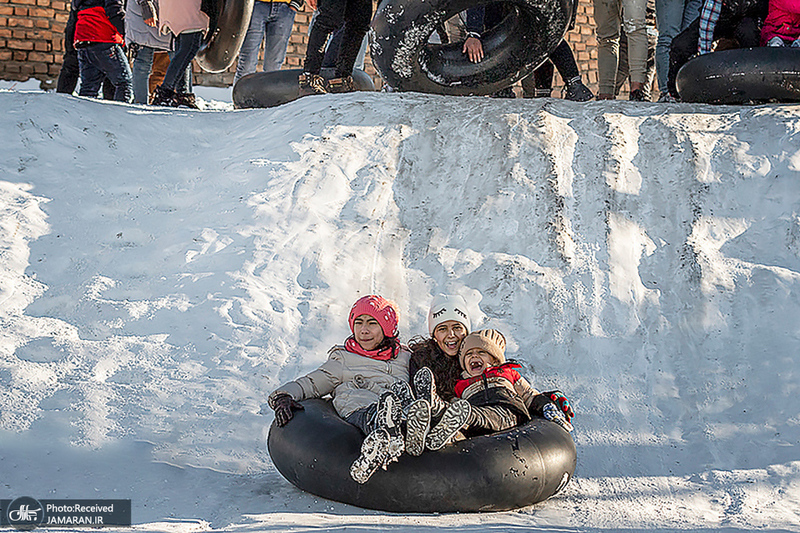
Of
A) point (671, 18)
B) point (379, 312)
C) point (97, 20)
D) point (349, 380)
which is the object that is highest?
point (671, 18)

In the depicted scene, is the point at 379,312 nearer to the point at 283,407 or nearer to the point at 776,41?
the point at 283,407

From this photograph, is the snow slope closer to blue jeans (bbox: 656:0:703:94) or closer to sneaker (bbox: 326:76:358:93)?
sneaker (bbox: 326:76:358:93)

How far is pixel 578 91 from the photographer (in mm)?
5262

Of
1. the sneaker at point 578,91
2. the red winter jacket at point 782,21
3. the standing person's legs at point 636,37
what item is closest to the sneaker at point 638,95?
the standing person's legs at point 636,37

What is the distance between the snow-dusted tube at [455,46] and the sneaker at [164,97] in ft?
5.32

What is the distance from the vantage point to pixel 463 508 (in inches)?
85.0

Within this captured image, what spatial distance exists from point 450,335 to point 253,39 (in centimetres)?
388

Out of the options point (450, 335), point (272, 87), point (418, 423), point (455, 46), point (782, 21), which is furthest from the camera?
point (272, 87)

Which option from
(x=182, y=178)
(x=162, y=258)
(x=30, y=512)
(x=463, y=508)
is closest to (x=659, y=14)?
(x=182, y=178)

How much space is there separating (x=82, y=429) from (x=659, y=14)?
4.87 m

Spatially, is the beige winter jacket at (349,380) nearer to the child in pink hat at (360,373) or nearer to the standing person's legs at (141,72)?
the child in pink hat at (360,373)

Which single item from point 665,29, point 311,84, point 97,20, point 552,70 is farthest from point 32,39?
point 665,29

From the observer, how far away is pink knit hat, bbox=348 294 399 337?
2.79m

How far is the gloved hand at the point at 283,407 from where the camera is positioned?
2410 millimetres
